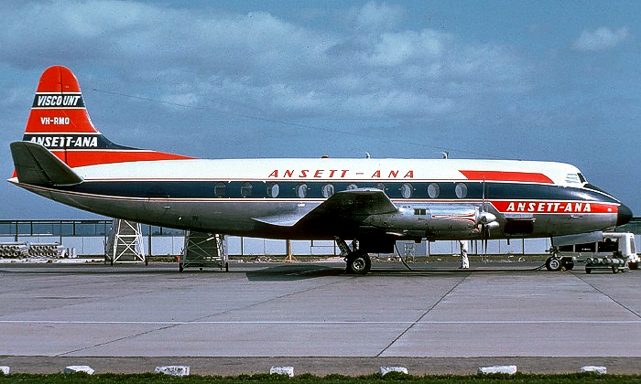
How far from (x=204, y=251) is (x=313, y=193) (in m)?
8.09

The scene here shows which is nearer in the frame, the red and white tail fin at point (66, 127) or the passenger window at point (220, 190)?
the passenger window at point (220, 190)

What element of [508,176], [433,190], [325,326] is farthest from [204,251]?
[325,326]

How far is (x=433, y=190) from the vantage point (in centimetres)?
3156

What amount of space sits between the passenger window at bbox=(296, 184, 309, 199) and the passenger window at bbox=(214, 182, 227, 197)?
9.87 feet

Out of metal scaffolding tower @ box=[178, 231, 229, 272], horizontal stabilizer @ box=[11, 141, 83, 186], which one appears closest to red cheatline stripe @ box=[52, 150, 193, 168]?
horizontal stabilizer @ box=[11, 141, 83, 186]

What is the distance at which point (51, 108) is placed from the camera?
34.2m

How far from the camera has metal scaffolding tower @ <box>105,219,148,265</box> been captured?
168ft

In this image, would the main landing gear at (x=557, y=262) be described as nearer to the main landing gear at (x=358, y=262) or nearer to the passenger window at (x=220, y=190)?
the main landing gear at (x=358, y=262)

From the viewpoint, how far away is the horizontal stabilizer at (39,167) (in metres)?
30.9

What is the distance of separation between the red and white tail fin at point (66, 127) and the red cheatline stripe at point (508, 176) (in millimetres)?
12539

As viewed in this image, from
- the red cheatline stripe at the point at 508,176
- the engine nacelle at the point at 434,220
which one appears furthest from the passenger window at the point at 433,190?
the red cheatline stripe at the point at 508,176

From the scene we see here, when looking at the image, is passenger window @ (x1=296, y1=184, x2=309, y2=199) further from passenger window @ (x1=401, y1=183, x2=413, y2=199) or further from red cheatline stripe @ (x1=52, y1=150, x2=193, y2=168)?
red cheatline stripe @ (x1=52, y1=150, x2=193, y2=168)

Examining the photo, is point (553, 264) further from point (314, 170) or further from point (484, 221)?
point (314, 170)

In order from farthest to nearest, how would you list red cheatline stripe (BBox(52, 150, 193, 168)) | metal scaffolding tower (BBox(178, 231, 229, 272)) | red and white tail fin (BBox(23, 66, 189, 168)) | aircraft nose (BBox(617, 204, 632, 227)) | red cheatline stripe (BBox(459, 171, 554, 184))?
metal scaffolding tower (BBox(178, 231, 229, 272)) < red and white tail fin (BBox(23, 66, 189, 168)) < red cheatline stripe (BBox(52, 150, 193, 168)) < aircraft nose (BBox(617, 204, 632, 227)) < red cheatline stripe (BBox(459, 171, 554, 184))
